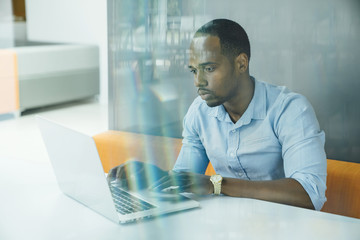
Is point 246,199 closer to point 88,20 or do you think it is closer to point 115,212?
point 115,212

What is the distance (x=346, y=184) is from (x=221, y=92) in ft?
1.26

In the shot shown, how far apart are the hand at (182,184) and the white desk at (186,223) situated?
0.07ft

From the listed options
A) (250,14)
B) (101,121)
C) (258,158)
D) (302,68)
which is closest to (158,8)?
(250,14)

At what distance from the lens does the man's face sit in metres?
→ 1.02

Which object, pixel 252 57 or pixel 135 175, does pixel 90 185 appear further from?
pixel 252 57

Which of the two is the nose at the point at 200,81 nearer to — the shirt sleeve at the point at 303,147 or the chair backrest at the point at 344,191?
the shirt sleeve at the point at 303,147

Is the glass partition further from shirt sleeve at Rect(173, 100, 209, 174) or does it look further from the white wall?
the white wall

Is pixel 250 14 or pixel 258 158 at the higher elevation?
pixel 250 14

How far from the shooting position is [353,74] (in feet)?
4.28

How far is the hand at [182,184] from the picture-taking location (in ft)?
2.63

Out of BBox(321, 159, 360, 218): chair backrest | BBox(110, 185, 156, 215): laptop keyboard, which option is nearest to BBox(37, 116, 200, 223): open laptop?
BBox(110, 185, 156, 215): laptop keyboard

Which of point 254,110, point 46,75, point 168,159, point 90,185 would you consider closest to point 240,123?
point 254,110

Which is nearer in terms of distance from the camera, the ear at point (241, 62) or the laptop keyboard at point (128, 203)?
the laptop keyboard at point (128, 203)

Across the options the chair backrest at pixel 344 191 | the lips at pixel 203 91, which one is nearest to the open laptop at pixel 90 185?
the lips at pixel 203 91
